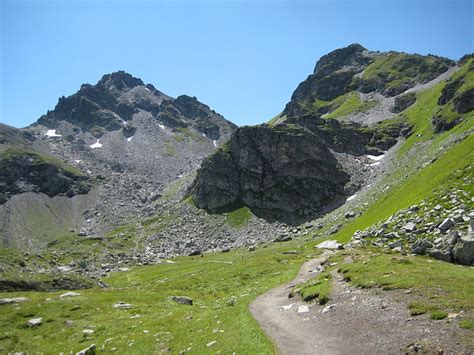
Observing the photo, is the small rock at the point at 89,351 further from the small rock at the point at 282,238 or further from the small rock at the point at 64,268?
the small rock at the point at 282,238

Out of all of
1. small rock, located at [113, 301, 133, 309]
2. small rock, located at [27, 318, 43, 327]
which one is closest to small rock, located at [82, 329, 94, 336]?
small rock, located at [27, 318, 43, 327]

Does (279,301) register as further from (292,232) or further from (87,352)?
(292,232)

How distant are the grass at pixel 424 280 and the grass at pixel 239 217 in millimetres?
117399

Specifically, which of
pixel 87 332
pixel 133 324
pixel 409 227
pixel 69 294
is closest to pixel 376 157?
pixel 409 227

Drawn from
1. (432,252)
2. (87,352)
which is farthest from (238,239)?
(87,352)

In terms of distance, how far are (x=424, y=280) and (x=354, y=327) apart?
8.93m

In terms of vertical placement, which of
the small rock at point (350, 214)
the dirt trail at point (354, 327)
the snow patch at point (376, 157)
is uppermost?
the snow patch at point (376, 157)

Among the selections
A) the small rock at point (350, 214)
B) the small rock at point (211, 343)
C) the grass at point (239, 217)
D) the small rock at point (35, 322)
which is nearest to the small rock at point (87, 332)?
the small rock at point (35, 322)

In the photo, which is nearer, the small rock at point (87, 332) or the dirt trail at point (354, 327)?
the dirt trail at point (354, 327)

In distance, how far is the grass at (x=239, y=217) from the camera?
15711cm

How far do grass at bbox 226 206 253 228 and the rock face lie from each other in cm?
428

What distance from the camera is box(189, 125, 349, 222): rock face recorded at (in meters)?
160

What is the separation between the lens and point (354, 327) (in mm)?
23375

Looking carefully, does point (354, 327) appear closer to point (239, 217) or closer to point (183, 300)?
point (183, 300)
